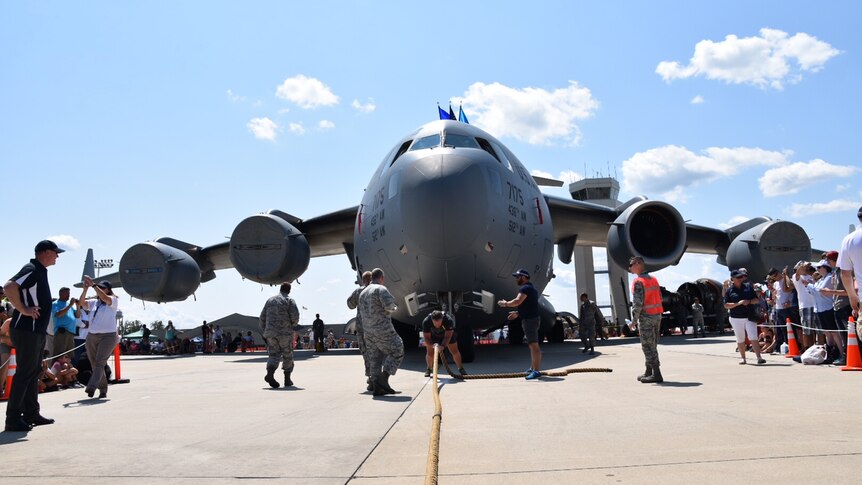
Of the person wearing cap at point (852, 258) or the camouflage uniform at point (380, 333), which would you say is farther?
the camouflage uniform at point (380, 333)

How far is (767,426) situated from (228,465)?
3.31m

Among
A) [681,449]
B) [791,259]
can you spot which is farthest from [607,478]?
[791,259]

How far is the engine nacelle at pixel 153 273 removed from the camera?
53.7 feet

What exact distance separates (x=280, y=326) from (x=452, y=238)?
2777mm

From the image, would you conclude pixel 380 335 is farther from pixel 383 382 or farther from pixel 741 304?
pixel 741 304

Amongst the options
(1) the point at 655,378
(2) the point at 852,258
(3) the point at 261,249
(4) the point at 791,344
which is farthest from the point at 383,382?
(3) the point at 261,249

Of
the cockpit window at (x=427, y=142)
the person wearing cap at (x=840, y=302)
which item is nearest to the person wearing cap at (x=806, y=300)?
the person wearing cap at (x=840, y=302)

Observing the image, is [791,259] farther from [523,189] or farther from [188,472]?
[188,472]

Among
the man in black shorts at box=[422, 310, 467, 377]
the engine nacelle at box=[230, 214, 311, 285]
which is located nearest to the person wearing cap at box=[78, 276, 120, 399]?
the man in black shorts at box=[422, 310, 467, 377]

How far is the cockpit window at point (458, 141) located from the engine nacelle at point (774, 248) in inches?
348

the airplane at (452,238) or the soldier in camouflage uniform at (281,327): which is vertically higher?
the airplane at (452,238)

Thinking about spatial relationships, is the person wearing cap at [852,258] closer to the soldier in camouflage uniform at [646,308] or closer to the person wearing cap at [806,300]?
the soldier in camouflage uniform at [646,308]

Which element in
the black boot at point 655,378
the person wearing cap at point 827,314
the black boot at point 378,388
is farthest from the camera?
the person wearing cap at point 827,314

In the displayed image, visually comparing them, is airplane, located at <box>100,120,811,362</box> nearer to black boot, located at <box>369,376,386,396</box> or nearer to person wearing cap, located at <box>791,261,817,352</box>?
black boot, located at <box>369,376,386,396</box>
